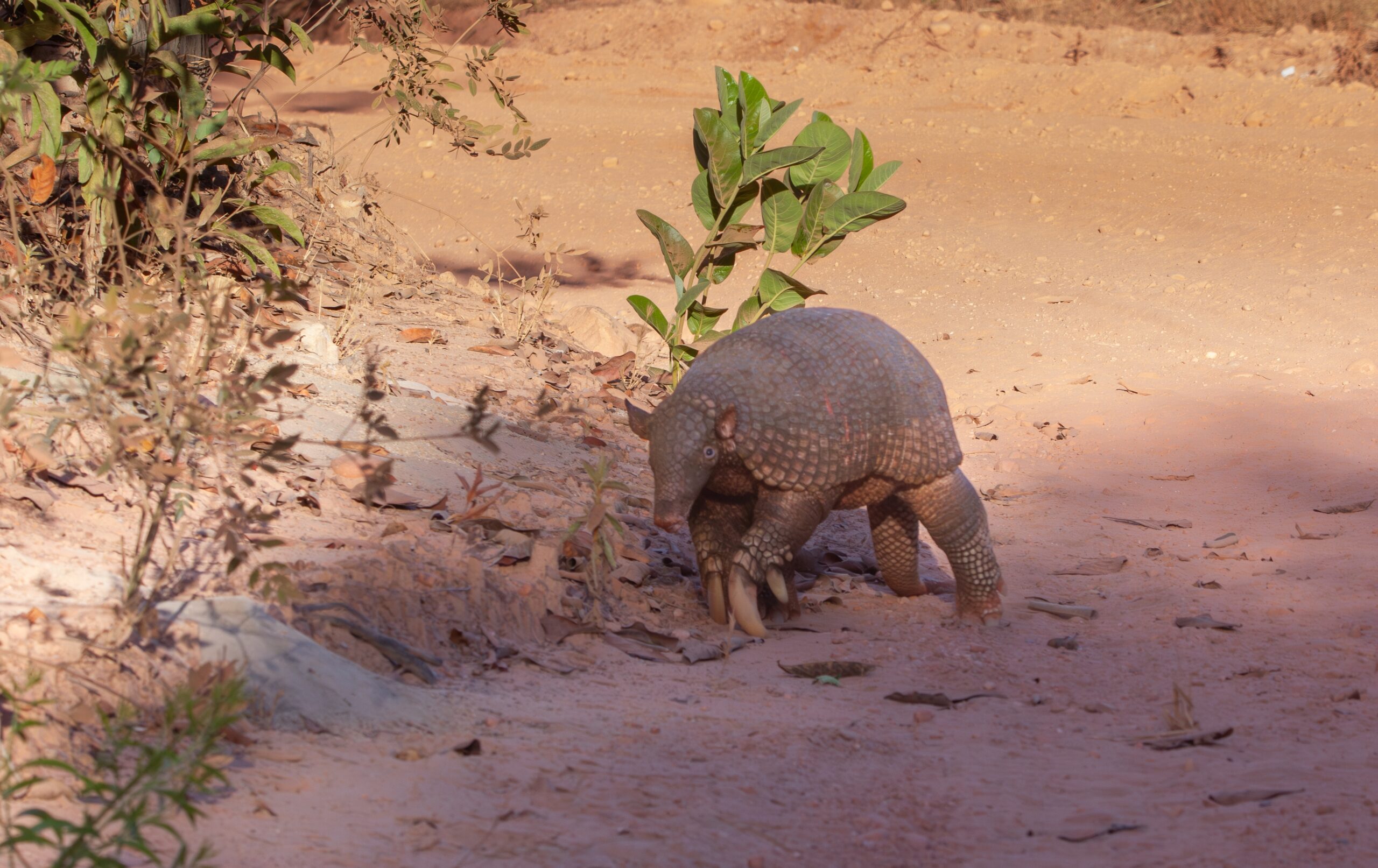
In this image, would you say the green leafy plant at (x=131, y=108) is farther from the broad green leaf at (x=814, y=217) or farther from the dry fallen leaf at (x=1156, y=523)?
the dry fallen leaf at (x=1156, y=523)

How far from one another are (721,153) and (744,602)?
2.82 meters

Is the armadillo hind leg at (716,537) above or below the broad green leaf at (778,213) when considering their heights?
below

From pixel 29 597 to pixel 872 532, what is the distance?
2955mm

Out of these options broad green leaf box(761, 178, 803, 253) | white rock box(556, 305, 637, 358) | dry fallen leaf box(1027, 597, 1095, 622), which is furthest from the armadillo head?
white rock box(556, 305, 637, 358)

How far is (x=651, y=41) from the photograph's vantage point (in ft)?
58.3

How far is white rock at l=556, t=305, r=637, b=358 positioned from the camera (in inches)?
305

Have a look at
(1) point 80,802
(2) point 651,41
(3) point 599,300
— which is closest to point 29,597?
(1) point 80,802

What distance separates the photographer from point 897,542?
14.9 ft

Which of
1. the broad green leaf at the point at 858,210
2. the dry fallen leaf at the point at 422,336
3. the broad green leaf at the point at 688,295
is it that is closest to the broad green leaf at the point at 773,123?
the broad green leaf at the point at 858,210

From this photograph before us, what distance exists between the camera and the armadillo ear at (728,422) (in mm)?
3744

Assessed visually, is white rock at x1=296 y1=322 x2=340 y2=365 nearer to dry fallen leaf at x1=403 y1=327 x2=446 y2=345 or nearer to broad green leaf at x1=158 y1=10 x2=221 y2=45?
dry fallen leaf at x1=403 y1=327 x2=446 y2=345

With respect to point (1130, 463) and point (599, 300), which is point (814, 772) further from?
point (599, 300)

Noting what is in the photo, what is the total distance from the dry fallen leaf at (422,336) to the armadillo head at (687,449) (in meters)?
3.02

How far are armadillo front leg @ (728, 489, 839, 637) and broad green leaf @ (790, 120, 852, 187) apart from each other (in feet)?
8.24
